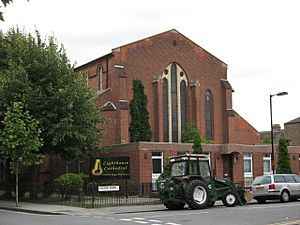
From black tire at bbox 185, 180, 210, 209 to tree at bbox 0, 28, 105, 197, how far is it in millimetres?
9755

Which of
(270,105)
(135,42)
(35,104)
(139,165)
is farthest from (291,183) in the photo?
(135,42)

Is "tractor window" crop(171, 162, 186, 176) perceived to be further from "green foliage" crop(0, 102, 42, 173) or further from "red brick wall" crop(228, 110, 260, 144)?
"red brick wall" crop(228, 110, 260, 144)

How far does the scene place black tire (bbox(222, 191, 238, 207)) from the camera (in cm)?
2386

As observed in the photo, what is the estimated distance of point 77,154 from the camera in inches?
1247

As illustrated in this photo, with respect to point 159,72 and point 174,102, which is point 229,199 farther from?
point 174,102

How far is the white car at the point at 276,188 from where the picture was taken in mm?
26609

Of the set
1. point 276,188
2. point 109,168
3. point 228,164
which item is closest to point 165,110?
point 228,164

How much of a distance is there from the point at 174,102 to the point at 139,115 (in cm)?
516

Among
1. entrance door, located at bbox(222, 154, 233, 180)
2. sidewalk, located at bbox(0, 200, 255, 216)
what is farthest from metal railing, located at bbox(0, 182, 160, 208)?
entrance door, located at bbox(222, 154, 233, 180)

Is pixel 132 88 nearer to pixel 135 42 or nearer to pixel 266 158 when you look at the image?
pixel 135 42

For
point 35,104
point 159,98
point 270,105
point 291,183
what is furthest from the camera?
point 159,98

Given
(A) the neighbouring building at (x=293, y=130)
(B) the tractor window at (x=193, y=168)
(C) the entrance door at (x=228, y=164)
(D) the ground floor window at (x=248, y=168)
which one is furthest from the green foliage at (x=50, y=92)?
(A) the neighbouring building at (x=293, y=130)

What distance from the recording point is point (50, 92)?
2970 centimetres

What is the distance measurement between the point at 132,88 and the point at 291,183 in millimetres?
21837
